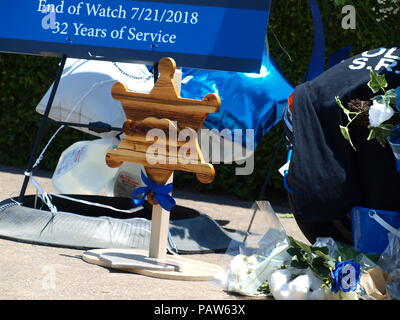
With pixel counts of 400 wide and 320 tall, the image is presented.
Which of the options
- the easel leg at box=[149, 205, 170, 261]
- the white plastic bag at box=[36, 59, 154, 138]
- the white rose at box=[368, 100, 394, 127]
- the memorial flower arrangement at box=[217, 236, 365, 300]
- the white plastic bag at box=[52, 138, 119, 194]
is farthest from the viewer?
the white plastic bag at box=[36, 59, 154, 138]

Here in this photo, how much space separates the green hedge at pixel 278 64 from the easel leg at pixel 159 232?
2710mm

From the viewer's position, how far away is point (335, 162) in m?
3.31

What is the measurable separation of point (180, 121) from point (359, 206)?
90 cm

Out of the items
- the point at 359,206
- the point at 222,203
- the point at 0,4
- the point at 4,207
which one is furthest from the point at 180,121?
the point at 222,203

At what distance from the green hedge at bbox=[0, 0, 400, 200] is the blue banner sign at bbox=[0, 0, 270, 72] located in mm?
1696

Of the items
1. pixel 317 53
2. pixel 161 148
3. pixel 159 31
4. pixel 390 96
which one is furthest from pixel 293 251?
pixel 159 31

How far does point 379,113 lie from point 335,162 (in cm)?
26

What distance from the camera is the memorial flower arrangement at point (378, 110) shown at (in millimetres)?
3223

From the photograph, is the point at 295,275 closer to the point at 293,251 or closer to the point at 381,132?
the point at 293,251

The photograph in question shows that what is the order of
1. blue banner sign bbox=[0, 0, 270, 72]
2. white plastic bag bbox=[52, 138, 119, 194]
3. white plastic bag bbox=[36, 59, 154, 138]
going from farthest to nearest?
white plastic bag bbox=[36, 59, 154, 138] < white plastic bag bbox=[52, 138, 119, 194] < blue banner sign bbox=[0, 0, 270, 72]

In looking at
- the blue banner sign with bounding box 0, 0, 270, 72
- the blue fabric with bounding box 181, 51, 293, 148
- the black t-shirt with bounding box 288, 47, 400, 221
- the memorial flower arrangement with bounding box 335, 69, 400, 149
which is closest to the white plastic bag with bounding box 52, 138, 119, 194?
the blue fabric with bounding box 181, 51, 293, 148

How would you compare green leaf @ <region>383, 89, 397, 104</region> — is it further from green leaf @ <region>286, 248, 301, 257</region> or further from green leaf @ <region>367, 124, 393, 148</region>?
green leaf @ <region>286, 248, 301, 257</region>

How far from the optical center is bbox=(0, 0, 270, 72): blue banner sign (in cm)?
456

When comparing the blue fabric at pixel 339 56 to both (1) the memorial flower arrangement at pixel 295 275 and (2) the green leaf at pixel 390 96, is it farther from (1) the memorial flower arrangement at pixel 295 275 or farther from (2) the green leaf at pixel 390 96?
(1) the memorial flower arrangement at pixel 295 275
